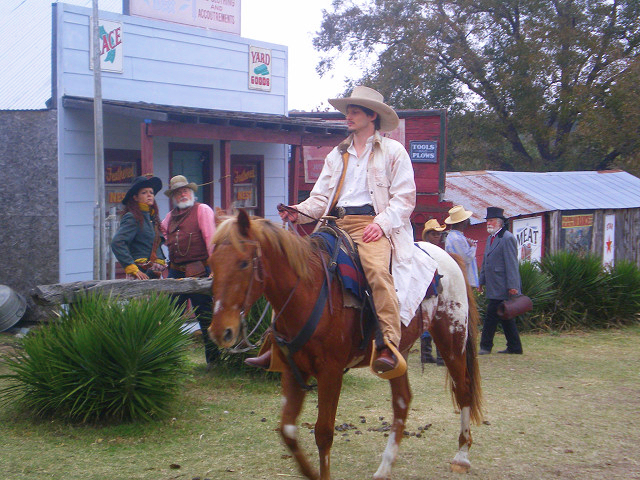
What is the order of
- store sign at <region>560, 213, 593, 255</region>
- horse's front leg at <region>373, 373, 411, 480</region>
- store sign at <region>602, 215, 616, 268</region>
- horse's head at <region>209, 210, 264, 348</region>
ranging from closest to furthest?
1. horse's head at <region>209, 210, 264, 348</region>
2. horse's front leg at <region>373, 373, 411, 480</region>
3. store sign at <region>560, 213, 593, 255</region>
4. store sign at <region>602, 215, 616, 268</region>

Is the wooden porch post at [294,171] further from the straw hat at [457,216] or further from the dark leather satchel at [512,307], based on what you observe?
the dark leather satchel at [512,307]

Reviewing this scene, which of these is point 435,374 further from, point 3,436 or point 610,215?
point 610,215

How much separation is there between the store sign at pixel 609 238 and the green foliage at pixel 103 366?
13652 millimetres

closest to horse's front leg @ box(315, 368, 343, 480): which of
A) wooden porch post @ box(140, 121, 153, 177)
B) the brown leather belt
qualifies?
the brown leather belt

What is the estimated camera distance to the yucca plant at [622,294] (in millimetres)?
11695

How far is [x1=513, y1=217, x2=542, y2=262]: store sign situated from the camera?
13930 mm

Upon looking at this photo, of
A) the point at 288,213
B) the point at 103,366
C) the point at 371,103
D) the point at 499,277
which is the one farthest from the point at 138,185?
the point at 499,277

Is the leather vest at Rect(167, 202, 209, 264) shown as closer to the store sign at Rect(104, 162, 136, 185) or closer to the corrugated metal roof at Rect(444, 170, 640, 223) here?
the store sign at Rect(104, 162, 136, 185)

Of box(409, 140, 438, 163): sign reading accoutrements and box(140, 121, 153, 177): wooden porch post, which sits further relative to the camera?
box(409, 140, 438, 163): sign reading accoutrements

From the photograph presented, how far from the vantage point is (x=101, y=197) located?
8.99 m

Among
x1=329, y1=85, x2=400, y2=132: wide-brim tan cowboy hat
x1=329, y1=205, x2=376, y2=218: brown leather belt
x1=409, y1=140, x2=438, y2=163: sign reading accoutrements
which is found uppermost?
x1=409, y1=140, x2=438, y2=163: sign reading accoutrements

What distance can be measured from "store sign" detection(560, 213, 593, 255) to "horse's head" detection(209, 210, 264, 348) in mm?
12643

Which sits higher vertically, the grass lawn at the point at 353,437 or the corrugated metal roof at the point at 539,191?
the corrugated metal roof at the point at 539,191

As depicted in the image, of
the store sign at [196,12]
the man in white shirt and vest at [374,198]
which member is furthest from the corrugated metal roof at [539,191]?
the man in white shirt and vest at [374,198]
